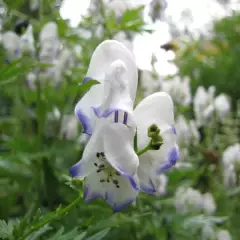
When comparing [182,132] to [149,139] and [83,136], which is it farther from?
[149,139]

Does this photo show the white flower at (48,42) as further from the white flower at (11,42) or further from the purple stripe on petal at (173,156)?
the purple stripe on petal at (173,156)

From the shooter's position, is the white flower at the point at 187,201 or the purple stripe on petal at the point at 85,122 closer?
the purple stripe on petal at the point at 85,122

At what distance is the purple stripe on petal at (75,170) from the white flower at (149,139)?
0.19ft

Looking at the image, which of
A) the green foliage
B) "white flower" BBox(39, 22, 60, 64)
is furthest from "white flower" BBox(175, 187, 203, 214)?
the green foliage

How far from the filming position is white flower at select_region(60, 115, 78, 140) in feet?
3.30

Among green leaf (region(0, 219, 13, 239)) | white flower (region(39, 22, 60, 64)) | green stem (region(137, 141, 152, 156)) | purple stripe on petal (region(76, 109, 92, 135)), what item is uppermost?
white flower (region(39, 22, 60, 64))

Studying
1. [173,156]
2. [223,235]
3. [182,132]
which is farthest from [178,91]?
[173,156]

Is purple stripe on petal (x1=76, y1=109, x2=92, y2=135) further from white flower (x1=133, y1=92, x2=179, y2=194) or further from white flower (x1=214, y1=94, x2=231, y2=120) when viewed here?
white flower (x1=214, y1=94, x2=231, y2=120)

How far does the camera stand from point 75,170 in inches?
16.7

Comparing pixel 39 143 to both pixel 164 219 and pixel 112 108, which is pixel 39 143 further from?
pixel 112 108

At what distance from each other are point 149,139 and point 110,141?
48 millimetres

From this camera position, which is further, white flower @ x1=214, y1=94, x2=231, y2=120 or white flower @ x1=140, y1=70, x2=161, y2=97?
white flower @ x1=214, y1=94, x2=231, y2=120

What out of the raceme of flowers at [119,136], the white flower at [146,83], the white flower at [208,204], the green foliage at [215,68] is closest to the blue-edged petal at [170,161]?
the raceme of flowers at [119,136]

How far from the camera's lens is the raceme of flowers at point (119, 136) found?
1.37 feet
